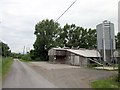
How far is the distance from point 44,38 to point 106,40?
42155 mm

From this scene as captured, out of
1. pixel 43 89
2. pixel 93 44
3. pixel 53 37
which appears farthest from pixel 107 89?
pixel 53 37

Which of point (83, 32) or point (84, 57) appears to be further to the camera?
point (83, 32)

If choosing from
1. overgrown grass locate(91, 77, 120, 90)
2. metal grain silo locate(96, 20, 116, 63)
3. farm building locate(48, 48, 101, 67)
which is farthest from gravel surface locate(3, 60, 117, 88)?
metal grain silo locate(96, 20, 116, 63)

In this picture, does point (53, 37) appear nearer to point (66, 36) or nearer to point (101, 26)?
point (66, 36)

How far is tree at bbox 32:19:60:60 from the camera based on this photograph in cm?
8600

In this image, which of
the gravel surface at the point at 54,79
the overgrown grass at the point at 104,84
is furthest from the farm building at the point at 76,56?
the overgrown grass at the point at 104,84

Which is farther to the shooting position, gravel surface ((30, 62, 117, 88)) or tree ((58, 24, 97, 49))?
tree ((58, 24, 97, 49))

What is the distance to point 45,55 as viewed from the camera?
87750 mm

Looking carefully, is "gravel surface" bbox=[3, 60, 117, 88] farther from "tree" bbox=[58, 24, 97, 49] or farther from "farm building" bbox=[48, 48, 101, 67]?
"tree" bbox=[58, 24, 97, 49]

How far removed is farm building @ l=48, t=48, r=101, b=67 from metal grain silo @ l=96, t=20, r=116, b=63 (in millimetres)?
1889

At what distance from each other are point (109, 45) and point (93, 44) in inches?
1433

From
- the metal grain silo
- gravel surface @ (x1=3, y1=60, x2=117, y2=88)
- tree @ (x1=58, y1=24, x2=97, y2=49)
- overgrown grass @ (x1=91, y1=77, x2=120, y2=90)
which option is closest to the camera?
overgrown grass @ (x1=91, y1=77, x2=120, y2=90)

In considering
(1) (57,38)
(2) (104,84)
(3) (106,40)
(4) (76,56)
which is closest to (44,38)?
(1) (57,38)

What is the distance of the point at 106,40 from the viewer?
46469mm
